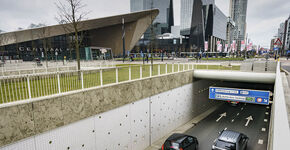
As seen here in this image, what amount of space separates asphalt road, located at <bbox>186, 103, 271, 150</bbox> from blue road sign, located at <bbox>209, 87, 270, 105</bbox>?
3.73 metres

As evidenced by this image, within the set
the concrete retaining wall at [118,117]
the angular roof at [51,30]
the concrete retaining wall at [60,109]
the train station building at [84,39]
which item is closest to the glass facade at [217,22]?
the train station building at [84,39]

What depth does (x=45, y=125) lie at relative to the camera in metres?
7.00

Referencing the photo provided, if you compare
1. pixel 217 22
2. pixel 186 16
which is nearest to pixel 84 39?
pixel 186 16

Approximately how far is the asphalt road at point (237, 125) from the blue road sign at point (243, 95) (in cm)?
373

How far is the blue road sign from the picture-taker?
47.2 ft

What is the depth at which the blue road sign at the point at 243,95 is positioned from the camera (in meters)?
14.4

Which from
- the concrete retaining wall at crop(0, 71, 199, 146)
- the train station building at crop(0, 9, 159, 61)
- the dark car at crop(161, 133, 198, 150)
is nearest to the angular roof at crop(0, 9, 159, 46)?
the train station building at crop(0, 9, 159, 61)

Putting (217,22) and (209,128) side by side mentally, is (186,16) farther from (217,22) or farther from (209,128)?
(209,128)

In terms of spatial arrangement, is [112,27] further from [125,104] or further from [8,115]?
[8,115]

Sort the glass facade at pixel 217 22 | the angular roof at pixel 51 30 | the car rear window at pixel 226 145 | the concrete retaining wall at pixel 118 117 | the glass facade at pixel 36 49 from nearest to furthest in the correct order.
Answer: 1. the concrete retaining wall at pixel 118 117
2. the car rear window at pixel 226 145
3. the angular roof at pixel 51 30
4. the glass facade at pixel 36 49
5. the glass facade at pixel 217 22

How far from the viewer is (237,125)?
18.5m

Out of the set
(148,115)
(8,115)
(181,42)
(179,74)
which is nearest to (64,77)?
(8,115)

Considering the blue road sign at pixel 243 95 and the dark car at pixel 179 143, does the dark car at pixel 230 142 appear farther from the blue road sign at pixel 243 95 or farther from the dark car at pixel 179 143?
the blue road sign at pixel 243 95

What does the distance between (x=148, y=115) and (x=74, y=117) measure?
21.8 feet
